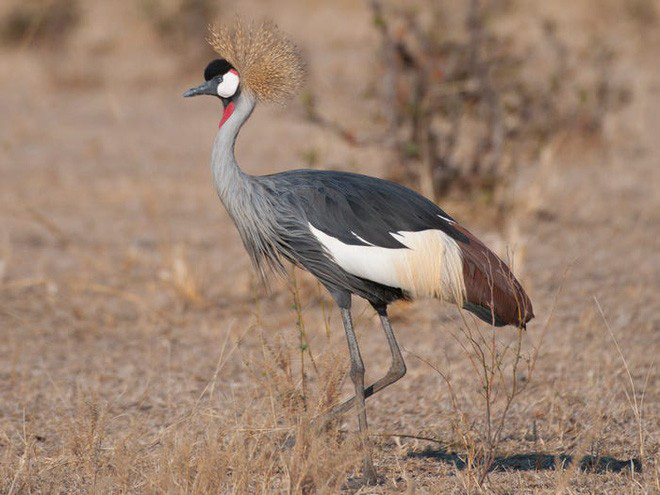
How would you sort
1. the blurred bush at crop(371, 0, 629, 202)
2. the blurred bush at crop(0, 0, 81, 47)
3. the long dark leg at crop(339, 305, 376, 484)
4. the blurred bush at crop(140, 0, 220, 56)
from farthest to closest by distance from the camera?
1. the blurred bush at crop(0, 0, 81, 47)
2. the blurred bush at crop(140, 0, 220, 56)
3. the blurred bush at crop(371, 0, 629, 202)
4. the long dark leg at crop(339, 305, 376, 484)

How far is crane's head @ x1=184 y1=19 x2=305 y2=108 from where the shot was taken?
3.67 meters

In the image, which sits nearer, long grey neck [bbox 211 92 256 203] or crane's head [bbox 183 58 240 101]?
long grey neck [bbox 211 92 256 203]

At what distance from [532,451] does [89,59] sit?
36.5 ft

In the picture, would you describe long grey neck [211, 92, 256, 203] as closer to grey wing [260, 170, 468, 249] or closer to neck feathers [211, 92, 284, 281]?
neck feathers [211, 92, 284, 281]

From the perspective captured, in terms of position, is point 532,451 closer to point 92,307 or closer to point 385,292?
point 385,292

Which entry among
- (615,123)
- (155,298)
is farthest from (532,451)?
(615,123)

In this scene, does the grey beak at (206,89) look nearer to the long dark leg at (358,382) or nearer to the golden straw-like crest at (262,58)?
the golden straw-like crest at (262,58)

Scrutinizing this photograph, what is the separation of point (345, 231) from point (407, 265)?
227 mm

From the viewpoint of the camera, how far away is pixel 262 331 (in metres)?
4.43

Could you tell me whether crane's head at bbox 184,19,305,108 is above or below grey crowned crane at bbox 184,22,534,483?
above

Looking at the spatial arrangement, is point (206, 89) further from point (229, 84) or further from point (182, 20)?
point (182, 20)

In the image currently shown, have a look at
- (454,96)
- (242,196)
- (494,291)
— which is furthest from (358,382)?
(454,96)

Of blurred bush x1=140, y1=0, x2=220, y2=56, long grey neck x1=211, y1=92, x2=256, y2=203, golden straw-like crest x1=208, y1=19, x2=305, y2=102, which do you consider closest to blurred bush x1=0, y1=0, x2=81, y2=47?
blurred bush x1=140, y1=0, x2=220, y2=56

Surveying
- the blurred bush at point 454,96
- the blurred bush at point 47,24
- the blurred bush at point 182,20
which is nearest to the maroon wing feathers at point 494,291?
the blurred bush at point 454,96
